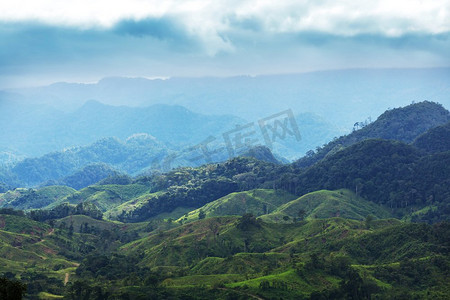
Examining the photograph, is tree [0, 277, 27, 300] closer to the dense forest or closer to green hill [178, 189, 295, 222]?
the dense forest

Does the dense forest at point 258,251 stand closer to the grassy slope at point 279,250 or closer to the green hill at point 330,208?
the grassy slope at point 279,250

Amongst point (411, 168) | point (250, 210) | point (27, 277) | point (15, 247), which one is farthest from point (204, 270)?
point (411, 168)

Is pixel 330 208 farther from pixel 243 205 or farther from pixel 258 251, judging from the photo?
pixel 258 251

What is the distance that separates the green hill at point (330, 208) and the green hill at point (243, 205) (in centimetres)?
731

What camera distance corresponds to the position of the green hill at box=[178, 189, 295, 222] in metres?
184

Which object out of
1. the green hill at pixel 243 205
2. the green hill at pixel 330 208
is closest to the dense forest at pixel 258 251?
the green hill at pixel 330 208

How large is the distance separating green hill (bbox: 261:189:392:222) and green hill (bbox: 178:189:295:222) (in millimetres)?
7310

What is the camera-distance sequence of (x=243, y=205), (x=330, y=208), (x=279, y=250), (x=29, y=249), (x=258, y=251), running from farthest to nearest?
(x=243, y=205), (x=330, y=208), (x=29, y=249), (x=258, y=251), (x=279, y=250)

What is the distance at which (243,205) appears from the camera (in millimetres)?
189250

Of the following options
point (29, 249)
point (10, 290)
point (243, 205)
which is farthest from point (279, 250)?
point (243, 205)

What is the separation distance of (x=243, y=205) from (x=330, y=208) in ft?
114

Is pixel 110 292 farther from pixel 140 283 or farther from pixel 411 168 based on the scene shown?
pixel 411 168

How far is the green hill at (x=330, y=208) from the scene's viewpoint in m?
164

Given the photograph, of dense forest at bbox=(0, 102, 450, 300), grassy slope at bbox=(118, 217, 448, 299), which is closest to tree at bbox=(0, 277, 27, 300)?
dense forest at bbox=(0, 102, 450, 300)
